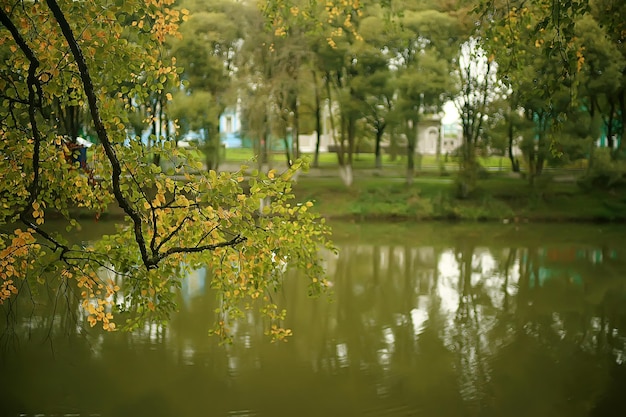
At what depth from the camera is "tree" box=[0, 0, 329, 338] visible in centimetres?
396

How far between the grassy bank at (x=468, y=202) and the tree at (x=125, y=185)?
A: 61.2 feet

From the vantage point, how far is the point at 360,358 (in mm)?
8422

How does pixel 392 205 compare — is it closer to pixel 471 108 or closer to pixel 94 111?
pixel 471 108

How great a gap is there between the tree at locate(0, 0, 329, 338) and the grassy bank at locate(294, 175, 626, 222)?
61.2 ft

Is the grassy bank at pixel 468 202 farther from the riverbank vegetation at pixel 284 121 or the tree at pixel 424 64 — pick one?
the tree at pixel 424 64

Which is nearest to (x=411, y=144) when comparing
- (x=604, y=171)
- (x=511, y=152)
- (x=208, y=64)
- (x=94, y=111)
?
(x=511, y=152)

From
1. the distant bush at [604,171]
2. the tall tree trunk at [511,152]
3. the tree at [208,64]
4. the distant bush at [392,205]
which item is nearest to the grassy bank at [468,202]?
the distant bush at [392,205]

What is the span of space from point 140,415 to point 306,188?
1876 centimetres

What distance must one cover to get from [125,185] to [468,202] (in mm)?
21251

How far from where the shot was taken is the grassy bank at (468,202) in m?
23.6

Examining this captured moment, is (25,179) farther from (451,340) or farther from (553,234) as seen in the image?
(553,234)

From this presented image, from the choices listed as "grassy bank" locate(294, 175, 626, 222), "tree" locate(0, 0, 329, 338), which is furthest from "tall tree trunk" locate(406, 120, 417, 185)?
"tree" locate(0, 0, 329, 338)

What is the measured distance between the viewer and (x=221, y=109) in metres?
22.1

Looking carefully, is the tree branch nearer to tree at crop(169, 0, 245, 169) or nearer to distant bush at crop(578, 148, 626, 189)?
tree at crop(169, 0, 245, 169)
